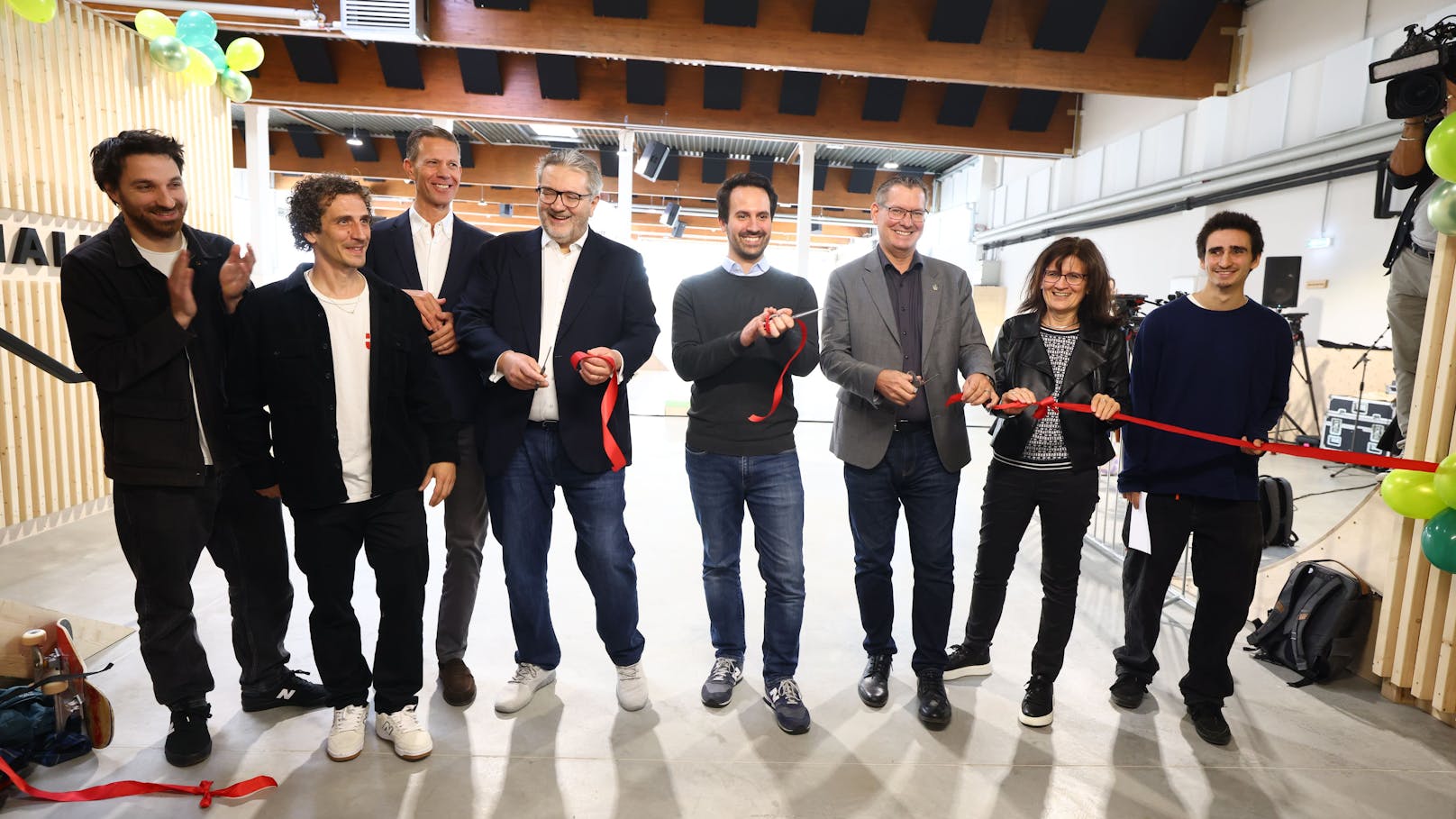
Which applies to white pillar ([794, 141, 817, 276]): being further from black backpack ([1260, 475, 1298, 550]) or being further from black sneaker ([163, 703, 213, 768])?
black sneaker ([163, 703, 213, 768])

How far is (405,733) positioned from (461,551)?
63cm

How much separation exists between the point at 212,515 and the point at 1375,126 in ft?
27.2

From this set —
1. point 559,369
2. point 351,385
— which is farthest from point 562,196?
point 351,385

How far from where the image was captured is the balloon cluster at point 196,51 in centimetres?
505

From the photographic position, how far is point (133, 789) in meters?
2.19

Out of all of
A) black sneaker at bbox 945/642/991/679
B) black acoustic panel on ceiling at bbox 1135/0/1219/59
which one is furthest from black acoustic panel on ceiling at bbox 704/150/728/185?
black sneaker at bbox 945/642/991/679

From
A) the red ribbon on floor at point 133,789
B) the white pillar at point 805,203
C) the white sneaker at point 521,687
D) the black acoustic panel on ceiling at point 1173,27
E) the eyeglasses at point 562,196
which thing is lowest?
the red ribbon on floor at point 133,789

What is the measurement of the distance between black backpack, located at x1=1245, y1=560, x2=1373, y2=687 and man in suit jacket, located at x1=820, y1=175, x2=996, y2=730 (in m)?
1.56

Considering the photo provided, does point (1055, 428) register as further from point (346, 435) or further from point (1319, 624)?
point (346, 435)

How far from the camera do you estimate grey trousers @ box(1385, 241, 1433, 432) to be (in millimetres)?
3195

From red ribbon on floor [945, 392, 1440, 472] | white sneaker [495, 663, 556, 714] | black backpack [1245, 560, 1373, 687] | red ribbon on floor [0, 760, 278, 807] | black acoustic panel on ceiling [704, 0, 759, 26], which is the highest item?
black acoustic panel on ceiling [704, 0, 759, 26]

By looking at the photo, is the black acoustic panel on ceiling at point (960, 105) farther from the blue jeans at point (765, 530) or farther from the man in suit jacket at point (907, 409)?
the blue jeans at point (765, 530)

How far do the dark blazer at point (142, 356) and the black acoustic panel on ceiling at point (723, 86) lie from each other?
20.2 feet

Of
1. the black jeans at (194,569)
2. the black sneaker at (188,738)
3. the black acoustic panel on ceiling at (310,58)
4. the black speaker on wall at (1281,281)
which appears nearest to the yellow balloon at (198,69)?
the black acoustic panel on ceiling at (310,58)
